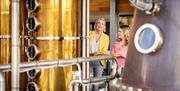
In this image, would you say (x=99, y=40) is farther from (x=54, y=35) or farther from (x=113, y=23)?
(x=113, y=23)

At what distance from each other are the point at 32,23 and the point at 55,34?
1.02 feet

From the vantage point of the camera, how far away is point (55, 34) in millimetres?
3941

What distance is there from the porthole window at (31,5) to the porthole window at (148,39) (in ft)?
7.27

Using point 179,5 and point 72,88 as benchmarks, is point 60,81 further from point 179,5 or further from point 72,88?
point 179,5

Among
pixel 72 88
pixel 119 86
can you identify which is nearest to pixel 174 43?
pixel 119 86

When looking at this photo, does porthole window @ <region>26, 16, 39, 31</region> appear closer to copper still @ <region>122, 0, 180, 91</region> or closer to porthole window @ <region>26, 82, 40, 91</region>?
porthole window @ <region>26, 82, 40, 91</region>

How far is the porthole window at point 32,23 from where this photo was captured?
13.1 feet

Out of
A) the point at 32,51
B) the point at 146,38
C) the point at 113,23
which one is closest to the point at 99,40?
the point at 32,51

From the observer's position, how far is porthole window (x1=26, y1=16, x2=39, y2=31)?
400cm

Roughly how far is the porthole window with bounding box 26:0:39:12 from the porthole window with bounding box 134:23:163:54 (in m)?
2.21

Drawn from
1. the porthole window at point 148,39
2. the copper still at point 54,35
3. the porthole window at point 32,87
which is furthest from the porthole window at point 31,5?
the porthole window at point 148,39

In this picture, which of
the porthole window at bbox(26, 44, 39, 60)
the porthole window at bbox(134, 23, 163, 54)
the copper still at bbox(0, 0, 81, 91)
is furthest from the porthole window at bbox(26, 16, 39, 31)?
the porthole window at bbox(134, 23, 163, 54)

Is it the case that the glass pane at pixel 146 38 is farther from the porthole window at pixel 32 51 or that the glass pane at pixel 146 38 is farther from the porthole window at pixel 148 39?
the porthole window at pixel 32 51

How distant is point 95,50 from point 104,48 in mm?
158
